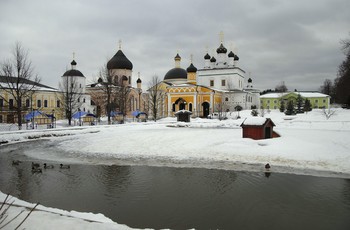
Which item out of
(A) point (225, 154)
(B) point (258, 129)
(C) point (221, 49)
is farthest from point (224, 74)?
(A) point (225, 154)

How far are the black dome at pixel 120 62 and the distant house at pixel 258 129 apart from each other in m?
43.3

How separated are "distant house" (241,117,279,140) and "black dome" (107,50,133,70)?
142ft

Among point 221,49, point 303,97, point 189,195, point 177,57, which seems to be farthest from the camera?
point 303,97

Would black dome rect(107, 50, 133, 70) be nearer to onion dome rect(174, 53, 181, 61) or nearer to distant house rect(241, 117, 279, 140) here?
onion dome rect(174, 53, 181, 61)

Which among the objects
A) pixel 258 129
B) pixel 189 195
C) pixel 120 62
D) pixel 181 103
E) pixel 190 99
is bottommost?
pixel 189 195

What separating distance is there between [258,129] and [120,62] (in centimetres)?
4478

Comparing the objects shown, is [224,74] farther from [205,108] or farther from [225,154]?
[225,154]

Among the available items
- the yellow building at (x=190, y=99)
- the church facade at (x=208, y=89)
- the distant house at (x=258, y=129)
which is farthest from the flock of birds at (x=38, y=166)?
the yellow building at (x=190, y=99)

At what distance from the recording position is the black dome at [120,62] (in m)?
58.2

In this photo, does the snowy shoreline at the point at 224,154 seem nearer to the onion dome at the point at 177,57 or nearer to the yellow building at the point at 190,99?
the yellow building at the point at 190,99

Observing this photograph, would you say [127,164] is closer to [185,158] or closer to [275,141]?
[185,158]

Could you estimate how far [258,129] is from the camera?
61.7ft

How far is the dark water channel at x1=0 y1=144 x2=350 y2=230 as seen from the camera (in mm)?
7000

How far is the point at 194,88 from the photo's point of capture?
55.6m
